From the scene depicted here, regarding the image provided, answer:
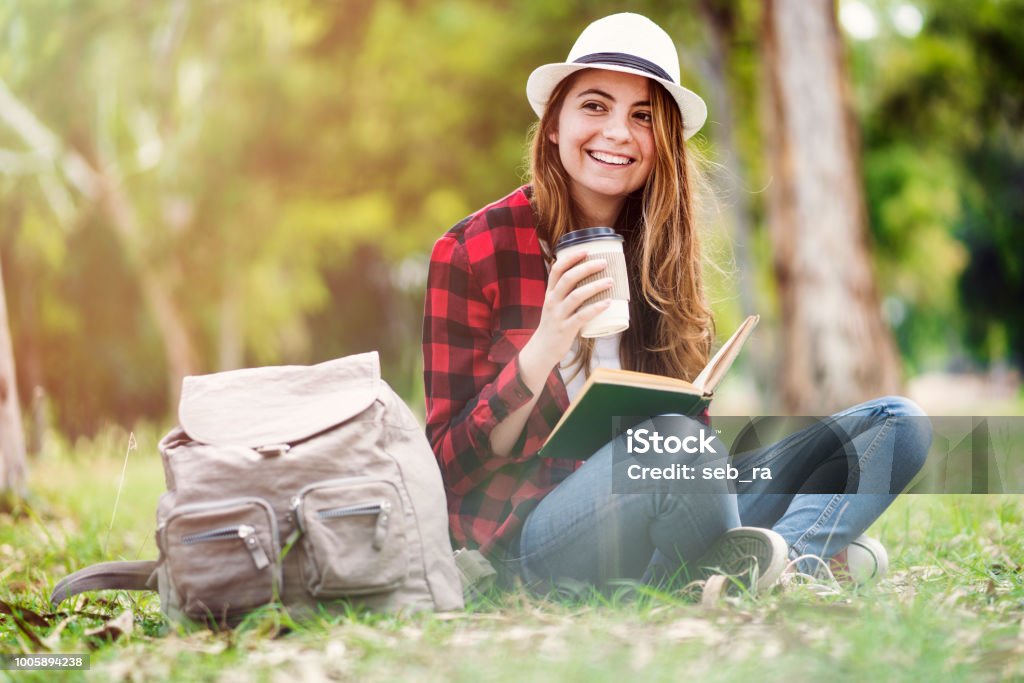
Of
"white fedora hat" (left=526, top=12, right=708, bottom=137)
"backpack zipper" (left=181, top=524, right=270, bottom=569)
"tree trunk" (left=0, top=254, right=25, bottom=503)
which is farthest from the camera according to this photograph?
"tree trunk" (left=0, top=254, right=25, bottom=503)

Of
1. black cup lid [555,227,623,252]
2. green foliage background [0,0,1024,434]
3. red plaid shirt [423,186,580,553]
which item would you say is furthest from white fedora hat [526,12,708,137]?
green foliage background [0,0,1024,434]

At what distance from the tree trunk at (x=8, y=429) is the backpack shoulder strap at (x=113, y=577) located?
1997 mm

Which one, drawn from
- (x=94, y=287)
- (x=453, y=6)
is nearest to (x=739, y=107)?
(x=453, y=6)

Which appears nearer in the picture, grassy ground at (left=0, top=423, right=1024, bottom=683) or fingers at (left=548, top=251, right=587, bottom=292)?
grassy ground at (left=0, top=423, right=1024, bottom=683)

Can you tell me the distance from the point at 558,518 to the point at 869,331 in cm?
575

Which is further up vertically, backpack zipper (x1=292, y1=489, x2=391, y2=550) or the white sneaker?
backpack zipper (x1=292, y1=489, x2=391, y2=550)

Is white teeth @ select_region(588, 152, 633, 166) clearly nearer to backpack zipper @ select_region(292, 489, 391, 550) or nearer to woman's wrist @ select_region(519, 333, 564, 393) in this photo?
woman's wrist @ select_region(519, 333, 564, 393)

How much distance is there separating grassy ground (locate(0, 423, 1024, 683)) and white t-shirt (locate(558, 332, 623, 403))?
1.79ft

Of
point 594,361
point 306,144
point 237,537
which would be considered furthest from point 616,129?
point 306,144

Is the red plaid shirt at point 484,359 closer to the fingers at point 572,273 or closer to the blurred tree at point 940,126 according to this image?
the fingers at point 572,273

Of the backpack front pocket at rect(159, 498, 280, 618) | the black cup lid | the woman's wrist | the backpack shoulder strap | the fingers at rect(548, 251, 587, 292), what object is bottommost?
A: the backpack shoulder strap

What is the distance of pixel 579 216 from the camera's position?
279 centimetres

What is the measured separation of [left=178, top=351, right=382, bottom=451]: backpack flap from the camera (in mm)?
2234

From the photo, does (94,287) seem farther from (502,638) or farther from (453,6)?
(502,638)
